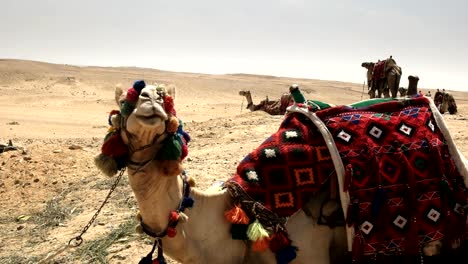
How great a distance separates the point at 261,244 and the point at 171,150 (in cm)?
86

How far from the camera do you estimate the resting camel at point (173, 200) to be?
2424mm

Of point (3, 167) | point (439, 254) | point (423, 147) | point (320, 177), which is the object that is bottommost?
point (3, 167)

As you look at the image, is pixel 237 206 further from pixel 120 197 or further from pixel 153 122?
pixel 120 197

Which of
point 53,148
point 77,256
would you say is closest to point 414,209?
point 77,256

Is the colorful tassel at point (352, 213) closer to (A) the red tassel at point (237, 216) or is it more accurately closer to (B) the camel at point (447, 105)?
(A) the red tassel at point (237, 216)

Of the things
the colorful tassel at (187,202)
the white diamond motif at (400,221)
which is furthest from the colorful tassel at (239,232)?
the white diamond motif at (400,221)

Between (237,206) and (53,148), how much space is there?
790 centimetres

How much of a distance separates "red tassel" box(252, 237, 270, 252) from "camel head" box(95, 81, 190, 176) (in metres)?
0.72

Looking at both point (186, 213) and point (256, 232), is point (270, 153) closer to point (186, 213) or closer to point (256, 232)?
point (256, 232)

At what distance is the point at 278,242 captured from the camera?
9.35 ft

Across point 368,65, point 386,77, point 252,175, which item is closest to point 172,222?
point 252,175

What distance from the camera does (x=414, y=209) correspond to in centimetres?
299

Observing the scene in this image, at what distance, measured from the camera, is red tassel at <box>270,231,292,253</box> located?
2850mm

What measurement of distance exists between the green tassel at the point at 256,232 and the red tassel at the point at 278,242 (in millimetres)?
55
